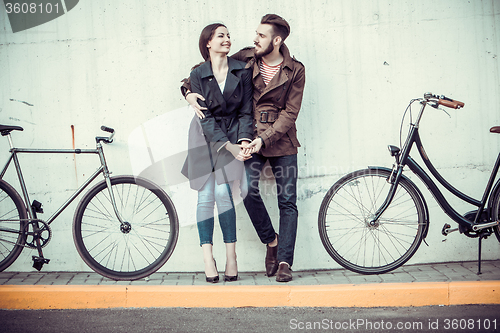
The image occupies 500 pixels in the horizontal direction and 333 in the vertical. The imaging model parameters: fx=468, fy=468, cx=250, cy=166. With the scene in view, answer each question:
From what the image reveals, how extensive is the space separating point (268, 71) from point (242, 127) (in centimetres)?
55

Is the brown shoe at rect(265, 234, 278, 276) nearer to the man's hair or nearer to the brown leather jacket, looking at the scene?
the brown leather jacket

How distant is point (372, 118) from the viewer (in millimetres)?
4605

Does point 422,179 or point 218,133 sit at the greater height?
point 218,133

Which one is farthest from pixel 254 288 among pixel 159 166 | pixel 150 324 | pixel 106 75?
pixel 106 75

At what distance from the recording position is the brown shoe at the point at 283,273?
4.04 metres

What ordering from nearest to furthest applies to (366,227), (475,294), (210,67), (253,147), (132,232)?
(475,294)
(253,147)
(210,67)
(366,227)
(132,232)

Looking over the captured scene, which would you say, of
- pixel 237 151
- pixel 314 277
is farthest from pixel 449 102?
pixel 314 277

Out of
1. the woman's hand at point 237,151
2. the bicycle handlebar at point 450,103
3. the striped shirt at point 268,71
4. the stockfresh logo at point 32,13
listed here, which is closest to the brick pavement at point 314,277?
the woman's hand at point 237,151

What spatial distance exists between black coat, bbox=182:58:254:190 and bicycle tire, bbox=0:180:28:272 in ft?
4.96

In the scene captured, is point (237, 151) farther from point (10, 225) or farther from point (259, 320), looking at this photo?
point (10, 225)

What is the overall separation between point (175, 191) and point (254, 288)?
4.55 feet

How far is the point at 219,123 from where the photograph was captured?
412 centimetres

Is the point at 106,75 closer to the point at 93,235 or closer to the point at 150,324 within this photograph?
the point at 93,235

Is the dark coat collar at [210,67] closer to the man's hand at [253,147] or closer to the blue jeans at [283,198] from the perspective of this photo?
the man's hand at [253,147]
